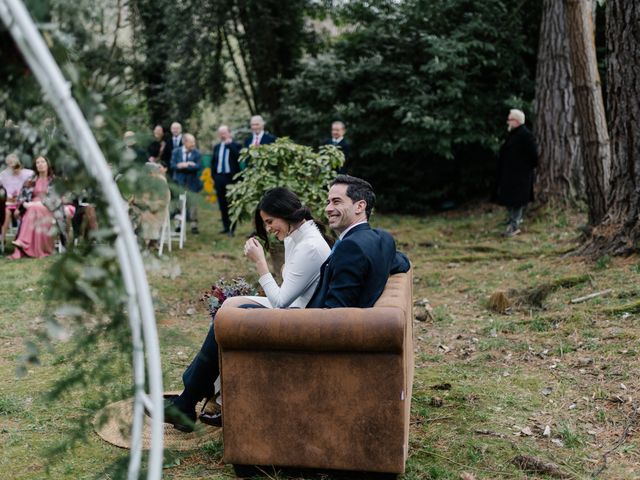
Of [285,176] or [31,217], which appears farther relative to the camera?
[31,217]

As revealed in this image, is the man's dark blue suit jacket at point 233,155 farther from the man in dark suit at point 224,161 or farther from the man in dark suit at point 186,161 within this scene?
the man in dark suit at point 186,161

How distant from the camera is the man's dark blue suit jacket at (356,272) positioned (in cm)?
391

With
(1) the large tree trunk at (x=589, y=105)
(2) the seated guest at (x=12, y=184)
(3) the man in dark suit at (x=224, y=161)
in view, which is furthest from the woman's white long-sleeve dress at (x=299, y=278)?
(3) the man in dark suit at (x=224, y=161)

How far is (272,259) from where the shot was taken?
25.6ft

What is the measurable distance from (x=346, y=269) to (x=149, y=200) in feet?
5.87

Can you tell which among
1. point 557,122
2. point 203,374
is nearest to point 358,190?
point 203,374

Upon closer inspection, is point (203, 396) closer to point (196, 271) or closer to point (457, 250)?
point (196, 271)

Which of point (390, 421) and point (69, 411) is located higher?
point (390, 421)

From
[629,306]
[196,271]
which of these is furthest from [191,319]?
[629,306]

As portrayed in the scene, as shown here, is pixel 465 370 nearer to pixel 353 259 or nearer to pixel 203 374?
pixel 353 259

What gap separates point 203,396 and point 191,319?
11.8 feet

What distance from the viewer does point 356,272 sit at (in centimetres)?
393

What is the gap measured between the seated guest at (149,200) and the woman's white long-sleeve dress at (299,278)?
175 centimetres

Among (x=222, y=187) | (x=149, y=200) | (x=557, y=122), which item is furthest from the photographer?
(x=222, y=187)
